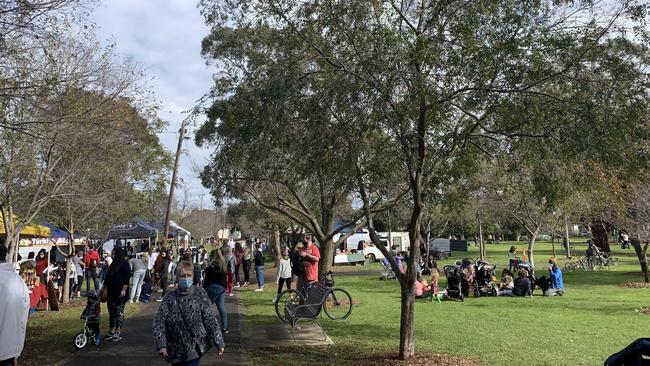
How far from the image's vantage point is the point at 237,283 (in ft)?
73.8

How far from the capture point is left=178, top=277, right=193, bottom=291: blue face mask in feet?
16.7

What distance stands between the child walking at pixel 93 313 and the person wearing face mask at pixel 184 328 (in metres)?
4.79

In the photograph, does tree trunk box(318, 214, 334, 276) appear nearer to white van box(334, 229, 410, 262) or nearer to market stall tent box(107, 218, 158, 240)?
market stall tent box(107, 218, 158, 240)

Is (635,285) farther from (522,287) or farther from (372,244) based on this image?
(372,244)

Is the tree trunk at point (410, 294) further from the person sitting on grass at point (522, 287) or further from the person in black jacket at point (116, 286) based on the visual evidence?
the person sitting on grass at point (522, 287)

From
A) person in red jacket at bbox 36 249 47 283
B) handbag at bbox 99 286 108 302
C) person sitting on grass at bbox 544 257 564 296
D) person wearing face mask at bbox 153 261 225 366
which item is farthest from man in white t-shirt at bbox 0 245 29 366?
person sitting on grass at bbox 544 257 564 296

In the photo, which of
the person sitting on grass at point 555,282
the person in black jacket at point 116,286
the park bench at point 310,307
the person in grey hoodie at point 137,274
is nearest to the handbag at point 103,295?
the person in black jacket at point 116,286

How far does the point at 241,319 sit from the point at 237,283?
10.4 metres

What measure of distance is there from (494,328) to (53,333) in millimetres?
8859

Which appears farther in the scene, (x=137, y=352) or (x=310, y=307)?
(x=310, y=307)

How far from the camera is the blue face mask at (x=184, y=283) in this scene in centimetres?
510

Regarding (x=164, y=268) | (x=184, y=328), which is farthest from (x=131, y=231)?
(x=184, y=328)

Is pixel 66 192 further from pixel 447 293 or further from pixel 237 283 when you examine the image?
pixel 447 293

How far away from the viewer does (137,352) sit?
28.5 feet
